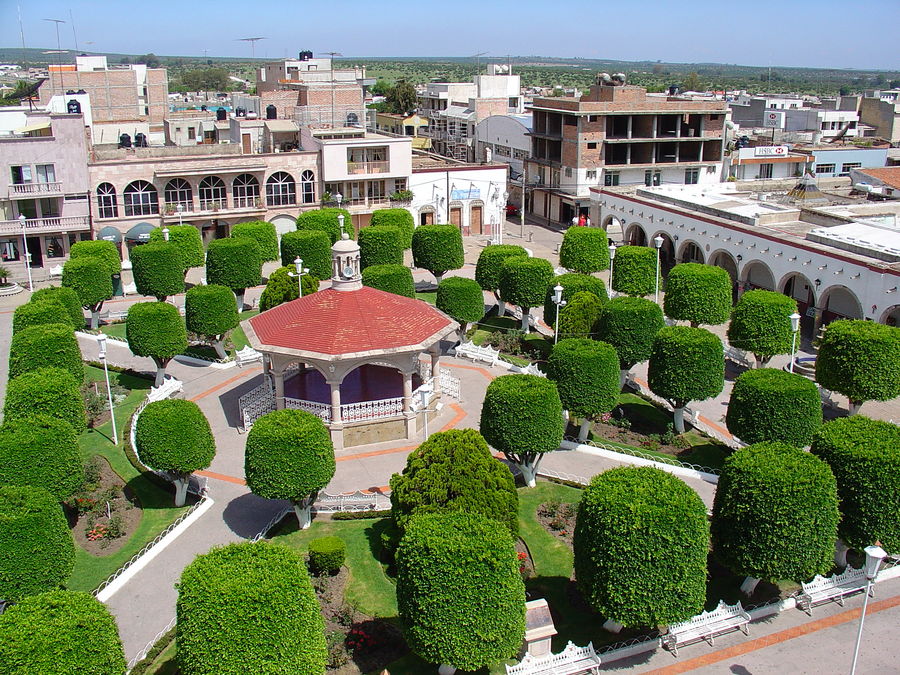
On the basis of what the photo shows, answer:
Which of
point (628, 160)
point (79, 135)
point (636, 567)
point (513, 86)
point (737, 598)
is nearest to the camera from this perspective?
point (636, 567)

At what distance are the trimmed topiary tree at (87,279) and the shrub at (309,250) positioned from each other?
11429 mm

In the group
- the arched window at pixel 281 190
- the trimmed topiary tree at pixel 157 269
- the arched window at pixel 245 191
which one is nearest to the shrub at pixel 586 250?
the trimmed topiary tree at pixel 157 269

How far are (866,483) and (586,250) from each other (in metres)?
31.2

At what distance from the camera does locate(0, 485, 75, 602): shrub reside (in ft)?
76.3

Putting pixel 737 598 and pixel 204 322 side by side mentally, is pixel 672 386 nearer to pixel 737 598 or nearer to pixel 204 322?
pixel 737 598

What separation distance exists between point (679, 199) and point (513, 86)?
51.6m

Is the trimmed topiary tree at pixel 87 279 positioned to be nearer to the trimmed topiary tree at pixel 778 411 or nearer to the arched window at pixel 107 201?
the arched window at pixel 107 201

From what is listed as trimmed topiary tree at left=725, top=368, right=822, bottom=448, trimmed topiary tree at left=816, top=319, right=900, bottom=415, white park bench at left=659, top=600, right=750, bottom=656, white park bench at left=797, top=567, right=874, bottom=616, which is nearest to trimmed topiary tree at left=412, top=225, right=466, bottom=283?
trimmed topiary tree at left=816, top=319, right=900, bottom=415

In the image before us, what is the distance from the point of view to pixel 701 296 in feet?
147

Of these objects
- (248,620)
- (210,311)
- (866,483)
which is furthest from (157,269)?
(866,483)

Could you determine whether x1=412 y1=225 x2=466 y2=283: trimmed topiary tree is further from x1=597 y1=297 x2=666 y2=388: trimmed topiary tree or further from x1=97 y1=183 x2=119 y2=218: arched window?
x1=97 y1=183 x2=119 y2=218: arched window

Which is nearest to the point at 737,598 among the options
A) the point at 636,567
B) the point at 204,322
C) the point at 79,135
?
the point at 636,567

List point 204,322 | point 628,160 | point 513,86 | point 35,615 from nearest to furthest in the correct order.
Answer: point 35,615 → point 204,322 → point 628,160 → point 513,86

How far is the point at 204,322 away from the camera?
42.8 m
